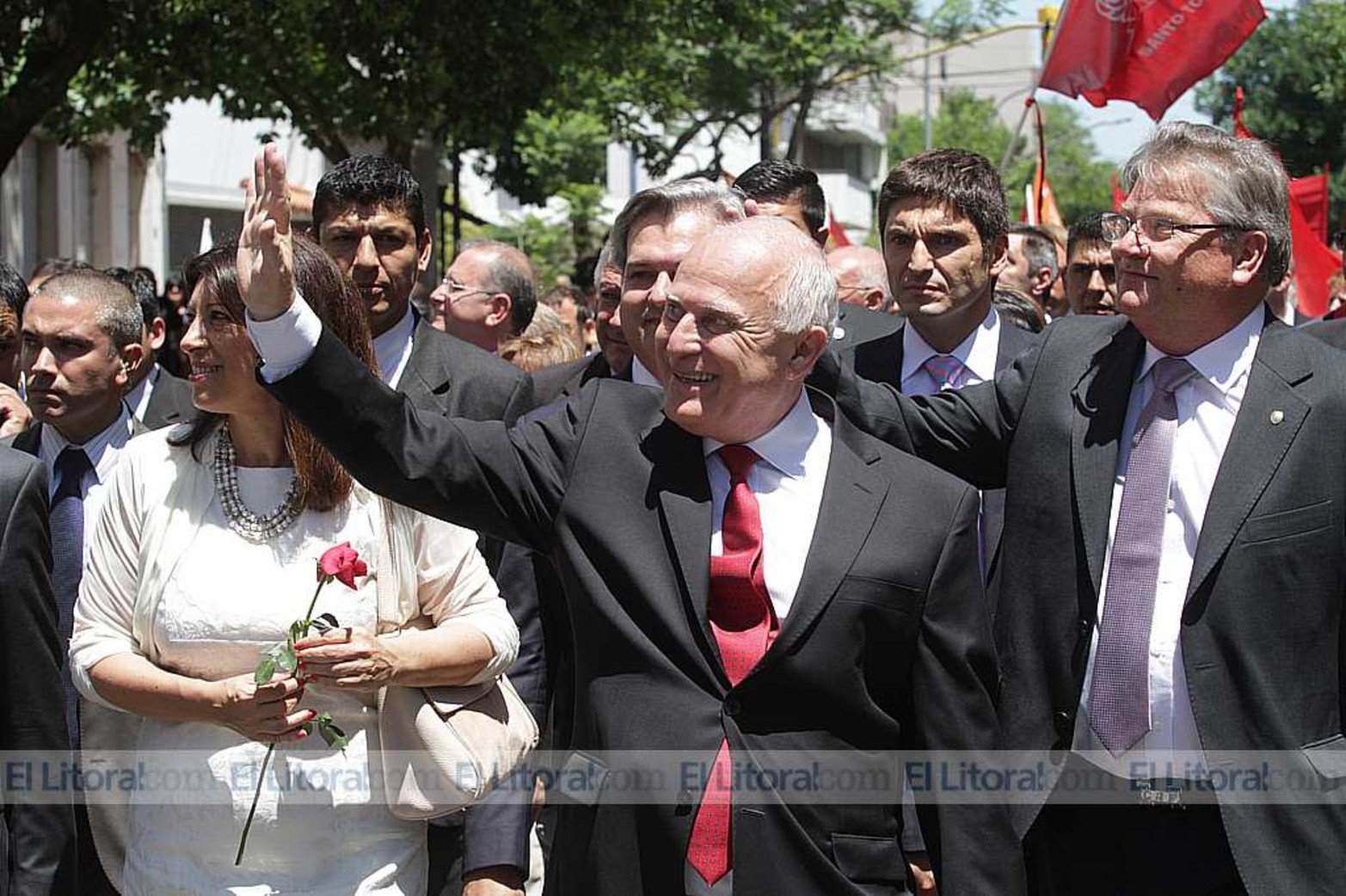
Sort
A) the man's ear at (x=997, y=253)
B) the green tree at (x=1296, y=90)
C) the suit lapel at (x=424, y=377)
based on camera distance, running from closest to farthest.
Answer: the suit lapel at (x=424, y=377) → the man's ear at (x=997, y=253) → the green tree at (x=1296, y=90)

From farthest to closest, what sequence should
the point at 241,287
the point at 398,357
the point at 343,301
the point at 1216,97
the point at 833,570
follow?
the point at 1216,97 < the point at 398,357 < the point at 343,301 < the point at 833,570 < the point at 241,287

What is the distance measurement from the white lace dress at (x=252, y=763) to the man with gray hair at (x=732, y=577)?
1.35ft

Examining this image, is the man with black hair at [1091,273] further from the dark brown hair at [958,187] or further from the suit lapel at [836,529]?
the suit lapel at [836,529]

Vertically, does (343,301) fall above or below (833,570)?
above

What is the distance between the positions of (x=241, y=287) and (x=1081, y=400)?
6.31 ft

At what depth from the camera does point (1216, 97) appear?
4597 centimetres

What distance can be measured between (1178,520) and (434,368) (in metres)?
2.14

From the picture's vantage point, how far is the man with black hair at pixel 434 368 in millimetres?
4094

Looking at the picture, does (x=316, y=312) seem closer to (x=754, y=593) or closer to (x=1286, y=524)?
(x=754, y=593)

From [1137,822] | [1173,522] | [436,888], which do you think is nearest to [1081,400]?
[1173,522]

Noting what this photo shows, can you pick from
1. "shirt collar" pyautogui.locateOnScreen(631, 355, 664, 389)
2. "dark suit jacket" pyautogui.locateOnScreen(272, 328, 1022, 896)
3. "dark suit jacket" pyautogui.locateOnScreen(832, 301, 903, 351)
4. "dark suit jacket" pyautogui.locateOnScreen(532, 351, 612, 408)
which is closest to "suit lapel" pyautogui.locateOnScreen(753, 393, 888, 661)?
"dark suit jacket" pyautogui.locateOnScreen(272, 328, 1022, 896)

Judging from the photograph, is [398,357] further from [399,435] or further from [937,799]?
[937,799]

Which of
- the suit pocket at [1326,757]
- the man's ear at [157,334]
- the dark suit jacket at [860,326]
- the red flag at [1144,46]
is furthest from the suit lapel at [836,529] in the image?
the red flag at [1144,46]

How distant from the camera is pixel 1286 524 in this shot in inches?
150
